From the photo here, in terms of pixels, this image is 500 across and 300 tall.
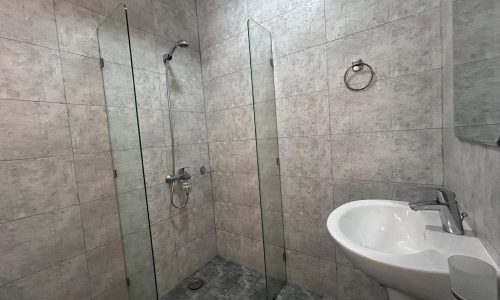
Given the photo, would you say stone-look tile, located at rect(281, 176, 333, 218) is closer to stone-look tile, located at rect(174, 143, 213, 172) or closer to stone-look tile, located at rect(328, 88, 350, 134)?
stone-look tile, located at rect(328, 88, 350, 134)

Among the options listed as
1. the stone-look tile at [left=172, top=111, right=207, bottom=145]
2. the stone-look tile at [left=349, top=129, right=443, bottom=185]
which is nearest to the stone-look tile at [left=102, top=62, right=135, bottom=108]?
the stone-look tile at [left=172, top=111, right=207, bottom=145]

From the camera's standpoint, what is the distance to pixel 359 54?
1373mm

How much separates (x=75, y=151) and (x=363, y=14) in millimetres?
2100

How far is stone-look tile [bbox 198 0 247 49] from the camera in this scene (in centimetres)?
191

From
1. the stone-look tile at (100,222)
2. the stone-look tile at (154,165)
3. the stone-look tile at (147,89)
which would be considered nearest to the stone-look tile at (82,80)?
the stone-look tile at (147,89)

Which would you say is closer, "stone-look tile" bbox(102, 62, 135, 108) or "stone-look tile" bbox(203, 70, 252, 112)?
"stone-look tile" bbox(102, 62, 135, 108)

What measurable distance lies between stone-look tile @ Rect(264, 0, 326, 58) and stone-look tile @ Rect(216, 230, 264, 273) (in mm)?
1808

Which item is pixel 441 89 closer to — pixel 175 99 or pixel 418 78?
pixel 418 78

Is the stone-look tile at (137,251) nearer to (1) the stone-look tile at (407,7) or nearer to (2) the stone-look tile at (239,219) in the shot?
(2) the stone-look tile at (239,219)

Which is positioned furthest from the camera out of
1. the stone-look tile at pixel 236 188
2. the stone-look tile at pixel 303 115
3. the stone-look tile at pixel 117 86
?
the stone-look tile at pixel 236 188

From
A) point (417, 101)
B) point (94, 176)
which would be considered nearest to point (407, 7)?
point (417, 101)

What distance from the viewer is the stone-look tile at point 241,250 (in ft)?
6.78

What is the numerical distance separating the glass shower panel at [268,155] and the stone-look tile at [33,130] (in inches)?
49.3

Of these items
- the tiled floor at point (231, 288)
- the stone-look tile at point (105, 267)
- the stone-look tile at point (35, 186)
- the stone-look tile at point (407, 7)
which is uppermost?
the stone-look tile at point (407, 7)
